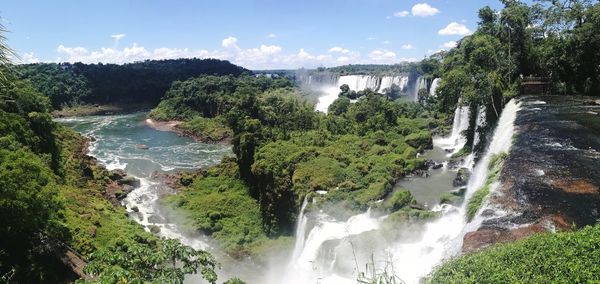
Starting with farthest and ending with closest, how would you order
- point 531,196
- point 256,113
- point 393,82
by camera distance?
point 393,82 < point 256,113 < point 531,196

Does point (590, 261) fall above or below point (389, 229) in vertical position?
above

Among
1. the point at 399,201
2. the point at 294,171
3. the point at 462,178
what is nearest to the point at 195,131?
the point at 294,171

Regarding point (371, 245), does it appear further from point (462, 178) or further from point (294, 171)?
point (294, 171)

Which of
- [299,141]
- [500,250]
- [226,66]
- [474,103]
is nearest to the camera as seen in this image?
[500,250]

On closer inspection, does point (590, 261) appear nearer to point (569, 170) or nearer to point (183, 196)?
point (569, 170)

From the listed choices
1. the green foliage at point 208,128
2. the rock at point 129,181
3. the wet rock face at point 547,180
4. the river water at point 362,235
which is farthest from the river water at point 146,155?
the wet rock face at point 547,180

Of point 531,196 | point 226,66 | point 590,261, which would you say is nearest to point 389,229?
point 531,196
